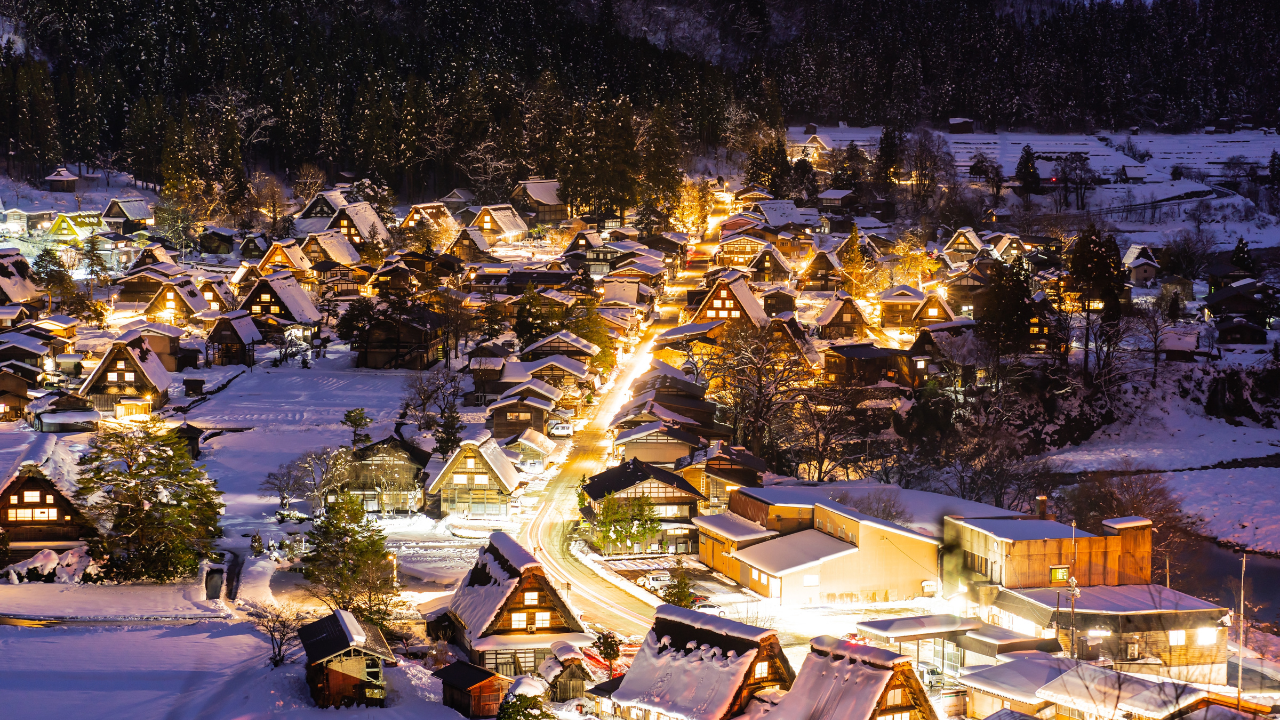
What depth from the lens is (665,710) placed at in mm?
17969

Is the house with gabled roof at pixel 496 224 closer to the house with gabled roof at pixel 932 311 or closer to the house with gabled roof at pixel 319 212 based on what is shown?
the house with gabled roof at pixel 319 212

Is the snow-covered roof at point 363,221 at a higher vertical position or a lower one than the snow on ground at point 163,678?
higher

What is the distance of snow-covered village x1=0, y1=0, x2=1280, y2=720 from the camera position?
20.8m

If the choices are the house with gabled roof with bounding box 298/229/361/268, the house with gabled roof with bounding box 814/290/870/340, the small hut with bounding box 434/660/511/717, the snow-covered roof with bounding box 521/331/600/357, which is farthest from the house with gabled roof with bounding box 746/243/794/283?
the small hut with bounding box 434/660/511/717

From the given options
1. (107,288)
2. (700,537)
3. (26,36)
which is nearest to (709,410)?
Answer: (700,537)

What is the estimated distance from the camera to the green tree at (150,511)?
2394cm

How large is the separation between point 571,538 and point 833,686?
35.9 feet

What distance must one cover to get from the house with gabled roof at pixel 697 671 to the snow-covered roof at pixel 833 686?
0.55 m

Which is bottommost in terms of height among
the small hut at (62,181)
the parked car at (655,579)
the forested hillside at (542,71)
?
the parked car at (655,579)

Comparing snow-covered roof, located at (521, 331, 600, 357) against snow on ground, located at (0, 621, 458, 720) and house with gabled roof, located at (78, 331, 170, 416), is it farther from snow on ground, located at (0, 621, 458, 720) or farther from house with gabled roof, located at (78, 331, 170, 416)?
snow on ground, located at (0, 621, 458, 720)

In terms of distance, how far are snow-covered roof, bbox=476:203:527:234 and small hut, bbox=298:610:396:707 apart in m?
43.9

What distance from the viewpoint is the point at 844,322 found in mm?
46844

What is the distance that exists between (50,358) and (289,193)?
2865 centimetres

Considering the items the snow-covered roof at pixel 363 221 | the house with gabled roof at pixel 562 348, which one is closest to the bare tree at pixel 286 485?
the house with gabled roof at pixel 562 348
